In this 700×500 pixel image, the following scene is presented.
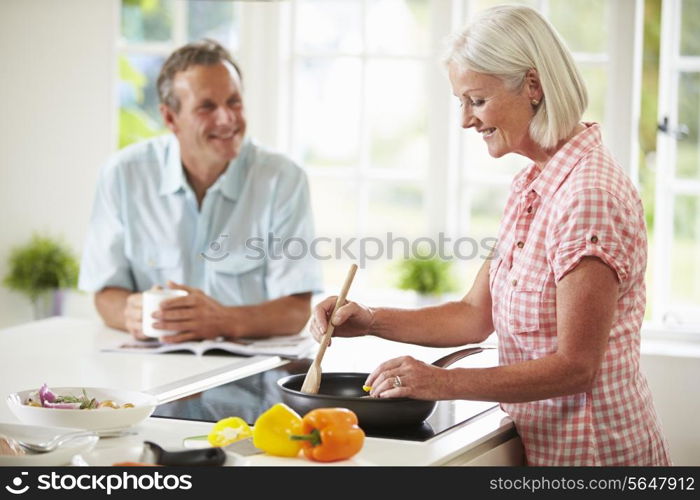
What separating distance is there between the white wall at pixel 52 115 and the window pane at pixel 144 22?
0.15 meters

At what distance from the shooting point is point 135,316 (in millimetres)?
2557

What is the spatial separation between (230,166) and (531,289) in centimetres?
137

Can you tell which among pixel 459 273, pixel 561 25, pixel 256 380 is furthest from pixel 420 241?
pixel 256 380

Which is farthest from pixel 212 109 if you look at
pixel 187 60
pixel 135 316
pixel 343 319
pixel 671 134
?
pixel 671 134

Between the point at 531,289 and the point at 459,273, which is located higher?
the point at 531,289

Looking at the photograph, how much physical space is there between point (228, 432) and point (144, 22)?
332cm

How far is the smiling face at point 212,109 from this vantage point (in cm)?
282

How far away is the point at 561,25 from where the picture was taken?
13.3ft

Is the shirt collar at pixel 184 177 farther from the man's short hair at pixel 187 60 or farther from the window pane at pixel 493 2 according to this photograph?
the window pane at pixel 493 2

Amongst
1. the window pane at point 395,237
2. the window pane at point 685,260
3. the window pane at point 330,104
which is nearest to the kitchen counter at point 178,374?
the window pane at point 395,237

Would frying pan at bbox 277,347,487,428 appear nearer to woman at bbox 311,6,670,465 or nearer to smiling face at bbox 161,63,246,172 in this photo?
woman at bbox 311,6,670,465

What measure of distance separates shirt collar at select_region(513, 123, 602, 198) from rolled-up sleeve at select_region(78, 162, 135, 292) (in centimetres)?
142

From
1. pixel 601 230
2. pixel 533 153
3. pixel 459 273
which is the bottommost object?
pixel 459 273
